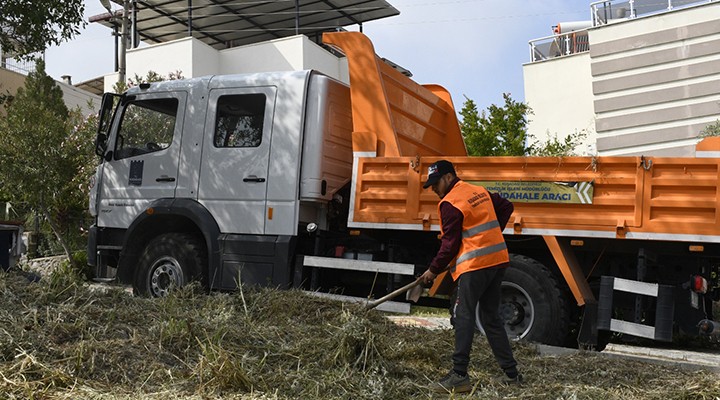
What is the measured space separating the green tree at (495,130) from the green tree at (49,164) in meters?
8.34

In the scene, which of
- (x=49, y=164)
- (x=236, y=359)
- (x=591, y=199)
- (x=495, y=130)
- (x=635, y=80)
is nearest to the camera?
(x=236, y=359)

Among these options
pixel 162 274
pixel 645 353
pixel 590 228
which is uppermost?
pixel 590 228

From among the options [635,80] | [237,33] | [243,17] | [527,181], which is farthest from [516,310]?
[237,33]

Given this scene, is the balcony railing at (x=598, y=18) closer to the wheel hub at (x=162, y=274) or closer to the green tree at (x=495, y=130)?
the green tree at (x=495, y=130)

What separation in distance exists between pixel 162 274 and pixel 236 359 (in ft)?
13.1

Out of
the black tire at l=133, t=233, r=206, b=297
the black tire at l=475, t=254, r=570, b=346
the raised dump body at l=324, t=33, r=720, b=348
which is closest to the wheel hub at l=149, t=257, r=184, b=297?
the black tire at l=133, t=233, r=206, b=297

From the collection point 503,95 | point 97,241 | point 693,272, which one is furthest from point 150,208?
point 503,95

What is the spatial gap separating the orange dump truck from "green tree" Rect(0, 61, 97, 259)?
776 cm

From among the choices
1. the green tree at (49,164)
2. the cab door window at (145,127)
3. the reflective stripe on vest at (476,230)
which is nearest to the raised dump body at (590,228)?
the reflective stripe on vest at (476,230)

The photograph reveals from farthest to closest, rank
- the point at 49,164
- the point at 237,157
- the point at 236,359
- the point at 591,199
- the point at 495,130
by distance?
the point at 49,164 → the point at 495,130 → the point at 237,157 → the point at 591,199 → the point at 236,359

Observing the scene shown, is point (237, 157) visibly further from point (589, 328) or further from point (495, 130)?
point (495, 130)

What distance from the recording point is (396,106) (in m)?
8.02

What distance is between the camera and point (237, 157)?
8.13 metres

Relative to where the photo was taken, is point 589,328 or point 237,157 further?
point 237,157
